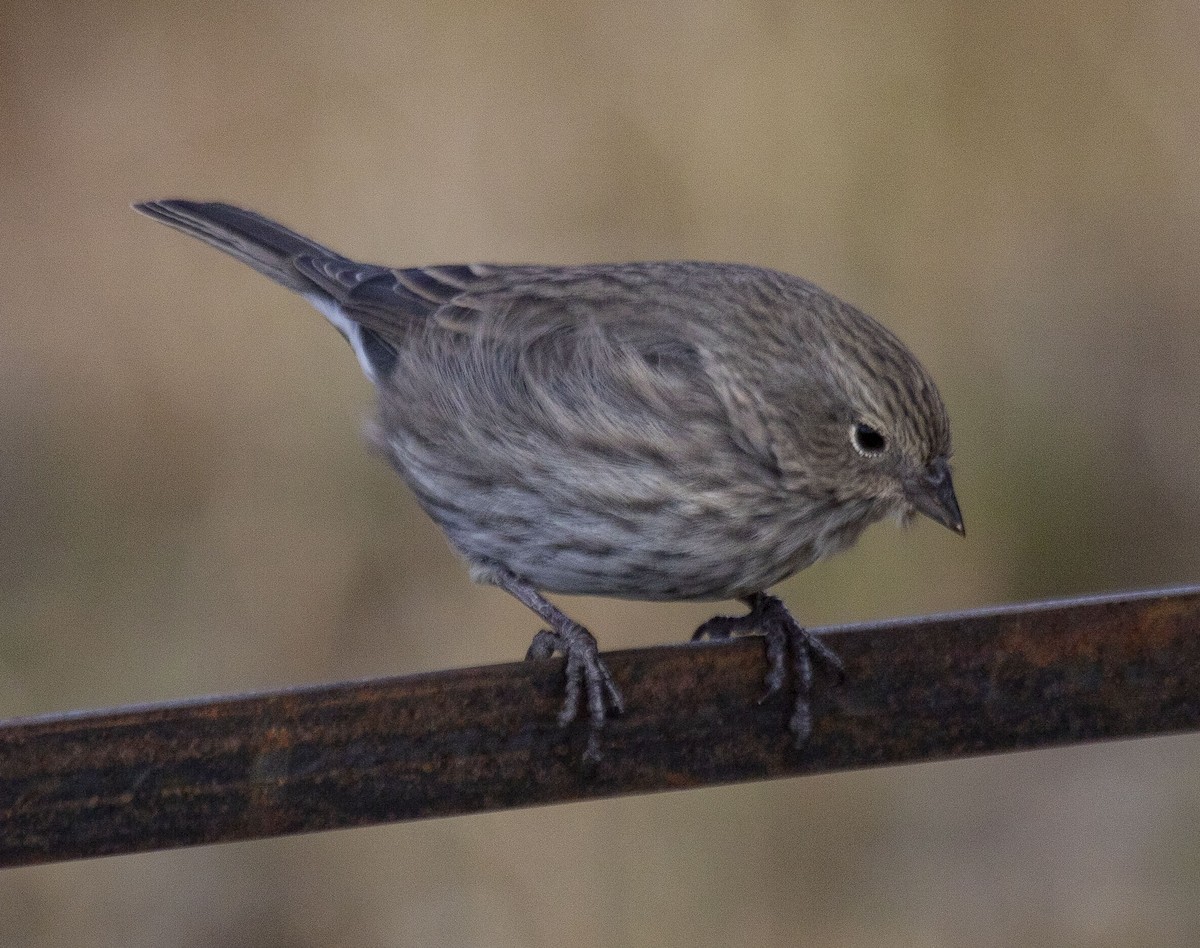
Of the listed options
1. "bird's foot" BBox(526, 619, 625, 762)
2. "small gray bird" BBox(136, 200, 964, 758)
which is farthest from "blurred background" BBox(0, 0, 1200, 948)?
"bird's foot" BBox(526, 619, 625, 762)

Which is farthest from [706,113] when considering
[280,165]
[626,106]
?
[280,165]

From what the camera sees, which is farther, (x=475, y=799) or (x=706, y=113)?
(x=706, y=113)

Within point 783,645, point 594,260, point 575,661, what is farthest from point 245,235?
point 783,645

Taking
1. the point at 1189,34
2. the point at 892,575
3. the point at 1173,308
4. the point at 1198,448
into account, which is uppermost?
the point at 1189,34

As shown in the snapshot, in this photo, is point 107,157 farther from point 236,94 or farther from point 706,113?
point 706,113

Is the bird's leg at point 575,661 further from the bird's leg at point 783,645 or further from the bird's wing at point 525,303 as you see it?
the bird's wing at point 525,303

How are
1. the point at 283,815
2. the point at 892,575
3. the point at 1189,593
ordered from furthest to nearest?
the point at 892,575 < the point at 1189,593 < the point at 283,815
